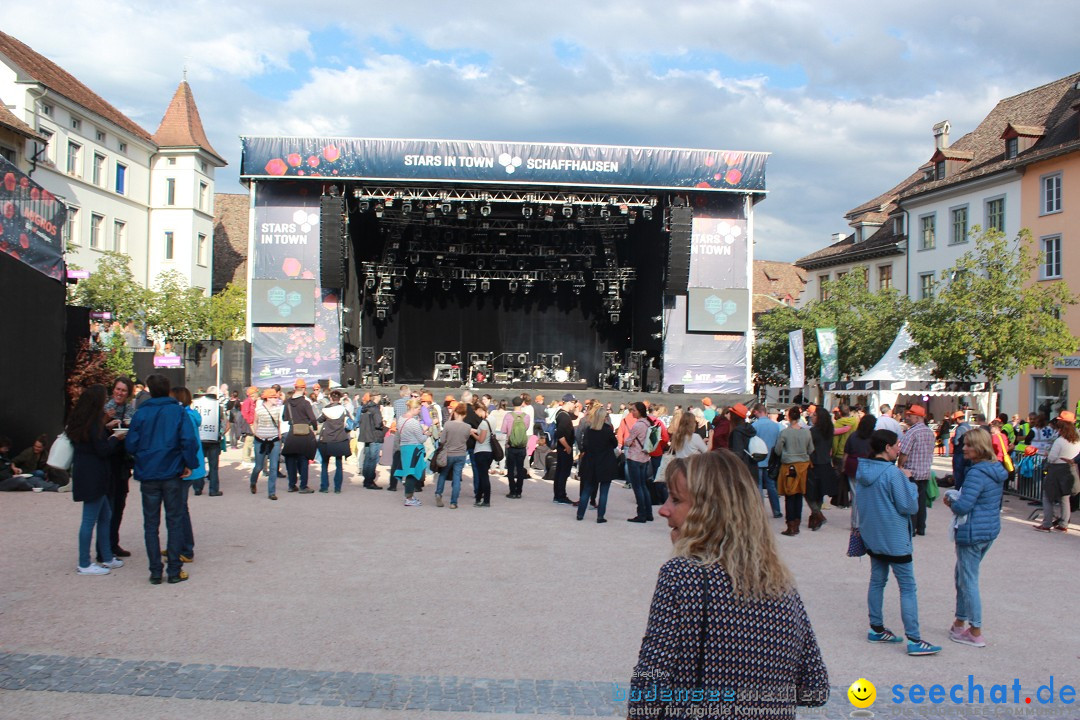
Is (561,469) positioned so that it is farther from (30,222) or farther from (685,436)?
(30,222)

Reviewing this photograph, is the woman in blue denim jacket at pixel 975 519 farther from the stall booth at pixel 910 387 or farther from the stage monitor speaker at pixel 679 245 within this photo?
the stage monitor speaker at pixel 679 245

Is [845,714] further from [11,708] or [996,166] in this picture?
[996,166]

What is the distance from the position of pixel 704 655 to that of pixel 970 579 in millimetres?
4530

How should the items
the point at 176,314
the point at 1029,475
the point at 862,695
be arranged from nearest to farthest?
the point at 862,695, the point at 1029,475, the point at 176,314

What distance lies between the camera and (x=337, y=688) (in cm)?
500

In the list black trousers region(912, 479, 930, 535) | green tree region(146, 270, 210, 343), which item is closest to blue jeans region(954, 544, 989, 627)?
black trousers region(912, 479, 930, 535)

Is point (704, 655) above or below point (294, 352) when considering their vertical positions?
below

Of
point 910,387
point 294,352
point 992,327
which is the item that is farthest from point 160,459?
point 910,387

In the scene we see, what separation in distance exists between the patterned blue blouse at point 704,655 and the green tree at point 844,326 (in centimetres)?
3163

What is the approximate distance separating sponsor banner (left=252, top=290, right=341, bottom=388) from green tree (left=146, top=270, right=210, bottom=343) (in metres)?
7.92

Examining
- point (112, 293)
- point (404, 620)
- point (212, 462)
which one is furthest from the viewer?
point (112, 293)

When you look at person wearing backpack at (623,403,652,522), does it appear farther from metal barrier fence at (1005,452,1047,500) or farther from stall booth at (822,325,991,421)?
stall booth at (822,325,991,421)

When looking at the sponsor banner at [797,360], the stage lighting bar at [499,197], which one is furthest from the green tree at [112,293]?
the sponsor banner at [797,360]

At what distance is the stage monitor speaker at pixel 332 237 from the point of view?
26156mm
